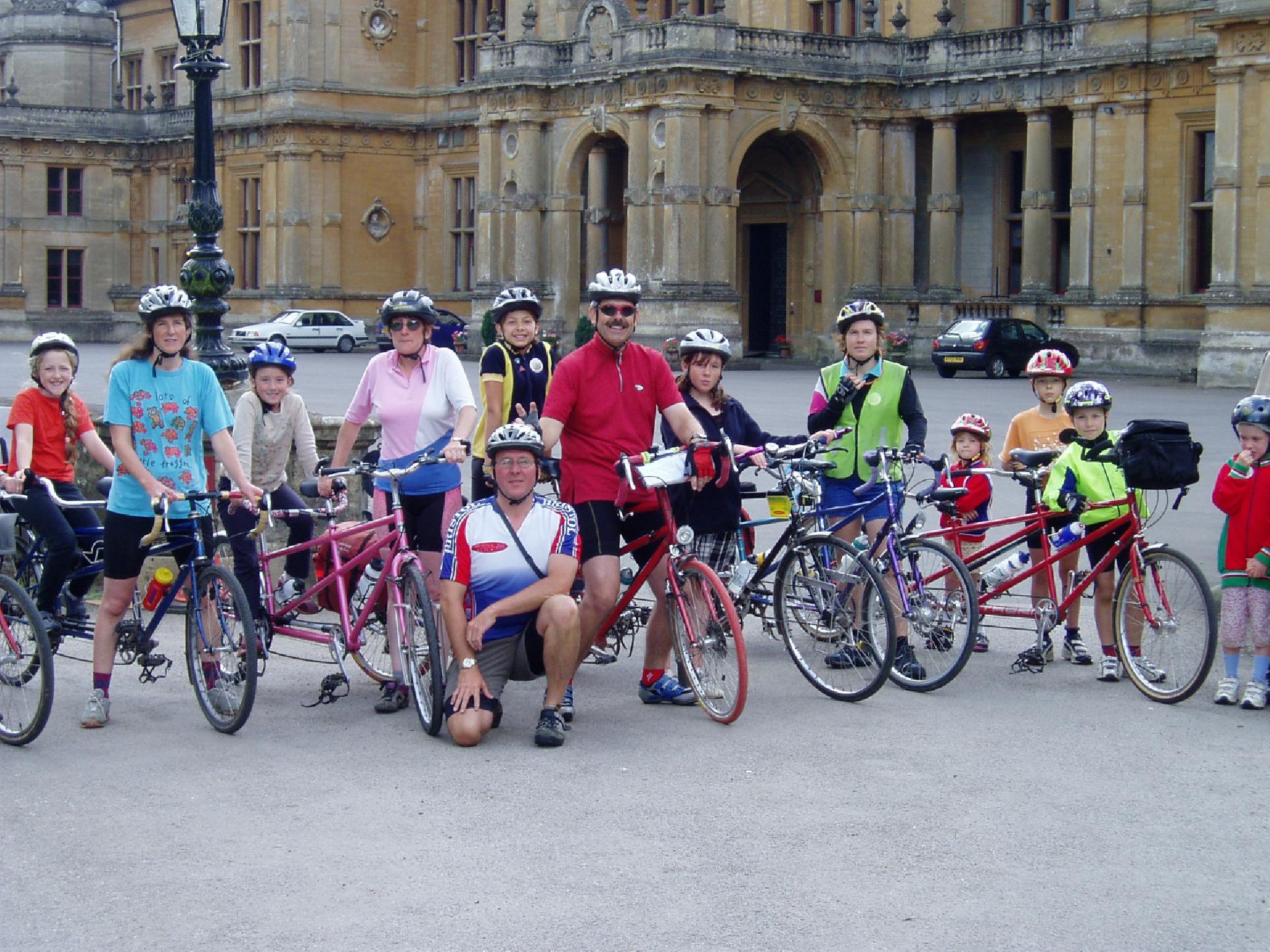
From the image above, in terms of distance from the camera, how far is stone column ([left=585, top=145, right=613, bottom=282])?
47656 millimetres

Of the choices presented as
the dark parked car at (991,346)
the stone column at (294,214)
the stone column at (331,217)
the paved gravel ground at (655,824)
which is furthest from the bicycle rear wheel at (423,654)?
the stone column at (331,217)

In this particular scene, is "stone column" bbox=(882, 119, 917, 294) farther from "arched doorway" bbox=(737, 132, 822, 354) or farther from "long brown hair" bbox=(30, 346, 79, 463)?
"long brown hair" bbox=(30, 346, 79, 463)

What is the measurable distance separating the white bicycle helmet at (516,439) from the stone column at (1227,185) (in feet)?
95.2

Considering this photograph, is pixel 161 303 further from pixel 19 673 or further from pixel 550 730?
pixel 550 730

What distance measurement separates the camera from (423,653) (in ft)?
27.7

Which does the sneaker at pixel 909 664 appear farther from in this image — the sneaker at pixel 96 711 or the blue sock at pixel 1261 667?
the sneaker at pixel 96 711

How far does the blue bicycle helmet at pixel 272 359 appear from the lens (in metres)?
9.73

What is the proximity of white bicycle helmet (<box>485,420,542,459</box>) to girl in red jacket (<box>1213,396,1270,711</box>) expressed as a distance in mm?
3269

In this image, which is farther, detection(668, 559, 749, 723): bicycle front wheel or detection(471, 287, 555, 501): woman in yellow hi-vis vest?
detection(471, 287, 555, 501): woman in yellow hi-vis vest

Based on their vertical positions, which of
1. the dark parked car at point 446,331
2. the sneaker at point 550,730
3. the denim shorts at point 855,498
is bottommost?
the sneaker at point 550,730

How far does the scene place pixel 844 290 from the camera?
4481cm

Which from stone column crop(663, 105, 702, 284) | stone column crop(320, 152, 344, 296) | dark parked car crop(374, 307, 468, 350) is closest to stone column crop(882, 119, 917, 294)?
stone column crop(663, 105, 702, 284)

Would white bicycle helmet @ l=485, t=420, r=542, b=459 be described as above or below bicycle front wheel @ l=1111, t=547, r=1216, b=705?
above

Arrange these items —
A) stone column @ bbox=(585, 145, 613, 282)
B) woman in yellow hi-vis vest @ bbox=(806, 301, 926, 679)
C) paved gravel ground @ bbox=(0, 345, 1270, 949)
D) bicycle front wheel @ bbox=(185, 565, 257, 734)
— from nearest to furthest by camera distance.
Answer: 1. paved gravel ground @ bbox=(0, 345, 1270, 949)
2. bicycle front wheel @ bbox=(185, 565, 257, 734)
3. woman in yellow hi-vis vest @ bbox=(806, 301, 926, 679)
4. stone column @ bbox=(585, 145, 613, 282)
